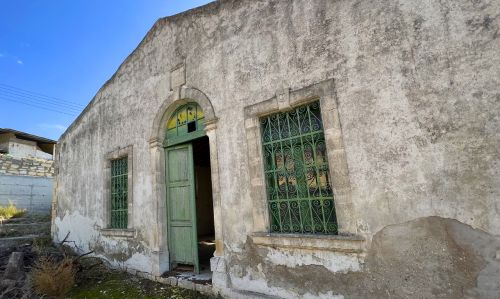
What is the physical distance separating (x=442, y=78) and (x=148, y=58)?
569 cm

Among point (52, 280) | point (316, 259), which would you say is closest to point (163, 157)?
point (52, 280)

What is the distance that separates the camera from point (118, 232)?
6.39 m

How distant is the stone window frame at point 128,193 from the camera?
623cm

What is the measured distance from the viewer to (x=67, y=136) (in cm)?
896

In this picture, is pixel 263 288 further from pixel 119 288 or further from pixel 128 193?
pixel 128 193

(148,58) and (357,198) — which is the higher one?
(148,58)

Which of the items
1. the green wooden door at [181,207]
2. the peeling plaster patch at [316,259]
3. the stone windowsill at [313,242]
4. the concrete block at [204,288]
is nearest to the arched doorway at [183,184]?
the green wooden door at [181,207]

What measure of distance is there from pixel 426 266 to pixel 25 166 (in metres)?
15.2

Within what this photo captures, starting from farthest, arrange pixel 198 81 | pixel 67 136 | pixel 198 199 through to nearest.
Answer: pixel 198 199, pixel 67 136, pixel 198 81

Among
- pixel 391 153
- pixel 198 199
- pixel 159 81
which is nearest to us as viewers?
pixel 391 153

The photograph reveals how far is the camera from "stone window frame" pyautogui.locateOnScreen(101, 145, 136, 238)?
6.23 m

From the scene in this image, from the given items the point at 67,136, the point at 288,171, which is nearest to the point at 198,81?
the point at 288,171

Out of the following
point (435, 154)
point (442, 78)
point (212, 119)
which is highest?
point (212, 119)

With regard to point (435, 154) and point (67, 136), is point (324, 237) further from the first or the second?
point (67, 136)
